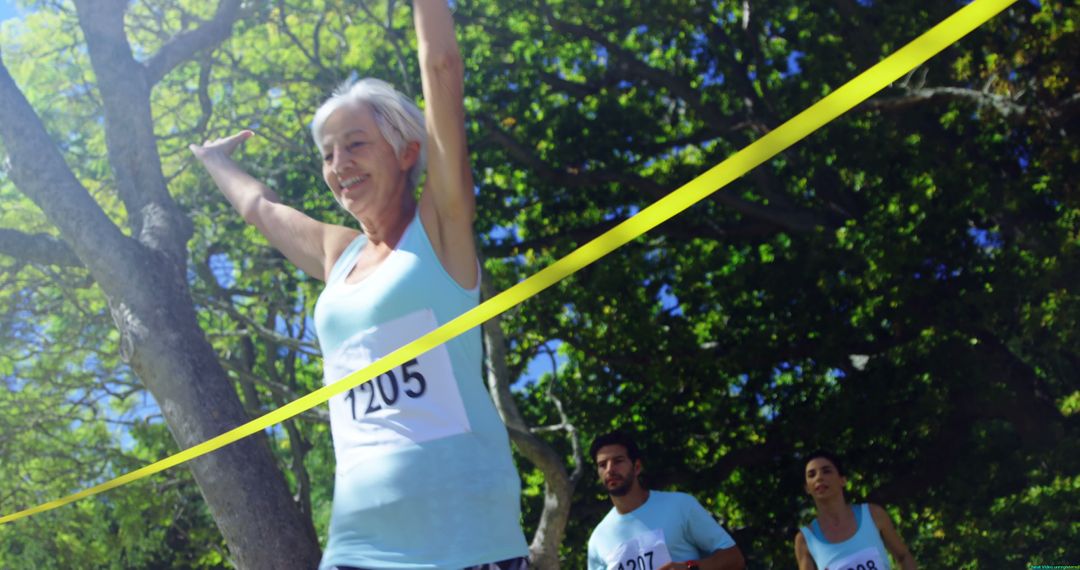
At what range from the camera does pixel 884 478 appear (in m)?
10.3

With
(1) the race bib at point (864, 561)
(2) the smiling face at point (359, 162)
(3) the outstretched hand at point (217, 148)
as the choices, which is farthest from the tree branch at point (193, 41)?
(2) the smiling face at point (359, 162)

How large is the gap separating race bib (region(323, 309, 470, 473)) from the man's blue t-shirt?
8.78ft

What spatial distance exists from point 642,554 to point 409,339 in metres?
2.78

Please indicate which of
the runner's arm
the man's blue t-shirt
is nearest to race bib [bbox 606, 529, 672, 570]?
the man's blue t-shirt

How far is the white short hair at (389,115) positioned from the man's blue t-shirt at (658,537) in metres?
2.60

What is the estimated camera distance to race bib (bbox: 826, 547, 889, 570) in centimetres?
529

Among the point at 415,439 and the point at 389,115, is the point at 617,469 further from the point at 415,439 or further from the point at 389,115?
the point at 415,439

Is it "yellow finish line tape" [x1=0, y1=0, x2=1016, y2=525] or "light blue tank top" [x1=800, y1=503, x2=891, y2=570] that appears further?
"light blue tank top" [x1=800, y1=503, x2=891, y2=570]

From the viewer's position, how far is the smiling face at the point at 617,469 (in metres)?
4.85

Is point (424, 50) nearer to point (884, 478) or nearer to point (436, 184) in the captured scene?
point (436, 184)

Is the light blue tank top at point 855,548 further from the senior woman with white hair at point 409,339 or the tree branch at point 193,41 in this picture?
the tree branch at point 193,41

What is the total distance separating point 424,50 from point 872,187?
890 centimetres

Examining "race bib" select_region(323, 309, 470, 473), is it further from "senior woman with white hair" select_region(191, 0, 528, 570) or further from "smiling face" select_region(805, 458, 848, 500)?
"smiling face" select_region(805, 458, 848, 500)

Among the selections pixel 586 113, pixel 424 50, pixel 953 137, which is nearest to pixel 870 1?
pixel 953 137
